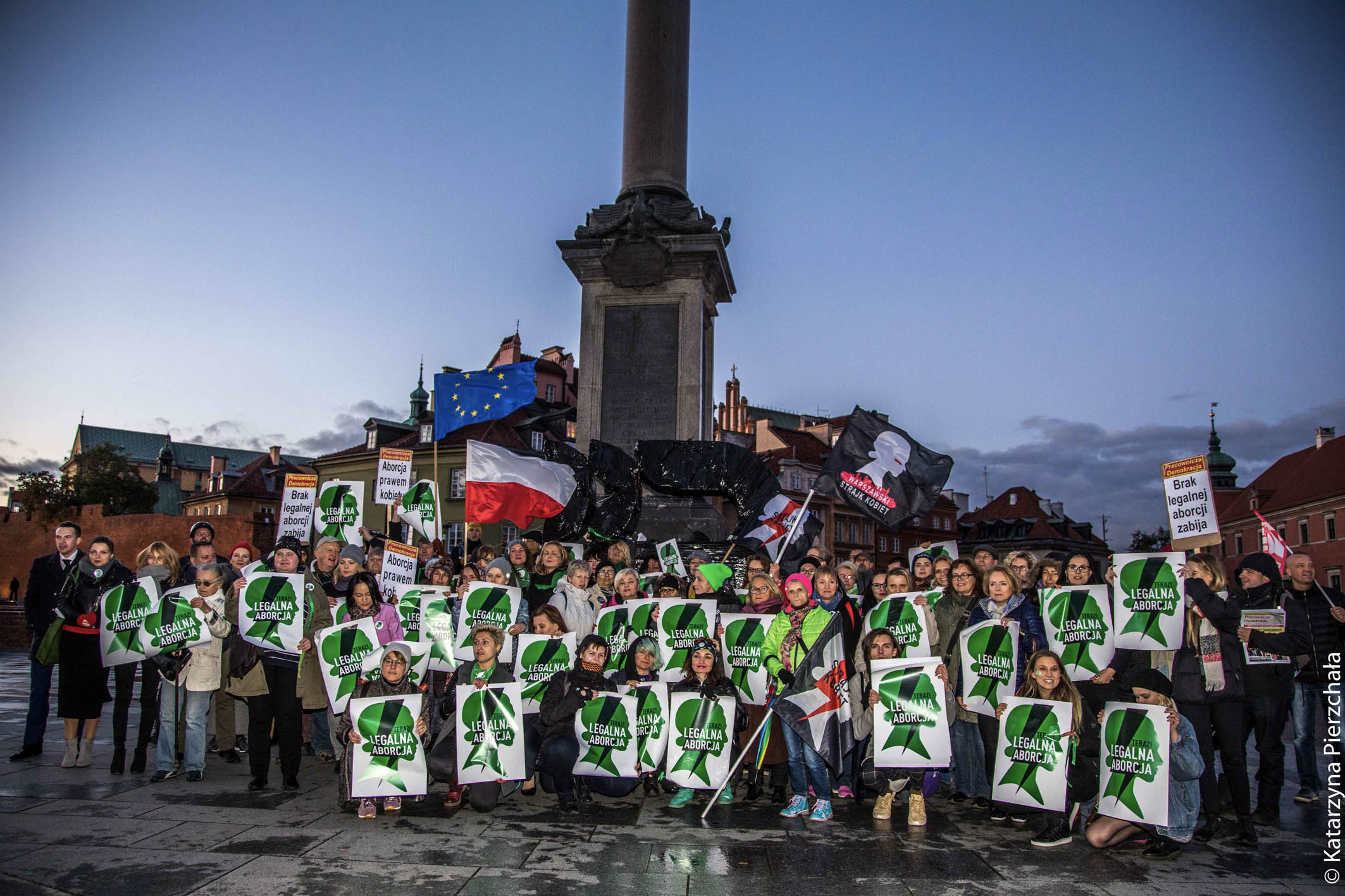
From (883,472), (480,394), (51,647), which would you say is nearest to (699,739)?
(883,472)

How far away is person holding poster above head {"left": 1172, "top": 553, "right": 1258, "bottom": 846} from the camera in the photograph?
7383mm

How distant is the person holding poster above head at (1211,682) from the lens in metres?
7.38

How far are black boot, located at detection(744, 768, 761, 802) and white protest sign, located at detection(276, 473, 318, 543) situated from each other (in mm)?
7074

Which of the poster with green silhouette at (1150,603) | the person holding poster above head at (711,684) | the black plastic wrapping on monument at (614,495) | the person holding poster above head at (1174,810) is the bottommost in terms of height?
the person holding poster above head at (1174,810)

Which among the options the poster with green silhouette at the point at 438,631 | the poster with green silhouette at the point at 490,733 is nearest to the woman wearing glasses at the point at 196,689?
the poster with green silhouette at the point at 438,631

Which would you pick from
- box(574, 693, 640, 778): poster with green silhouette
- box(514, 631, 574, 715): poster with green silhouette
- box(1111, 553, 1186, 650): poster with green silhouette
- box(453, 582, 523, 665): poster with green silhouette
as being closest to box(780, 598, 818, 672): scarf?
box(574, 693, 640, 778): poster with green silhouette

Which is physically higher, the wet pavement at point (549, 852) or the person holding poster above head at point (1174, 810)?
the person holding poster above head at point (1174, 810)

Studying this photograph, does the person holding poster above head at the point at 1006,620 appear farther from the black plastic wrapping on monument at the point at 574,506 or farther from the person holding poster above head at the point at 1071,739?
the black plastic wrapping on monument at the point at 574,506

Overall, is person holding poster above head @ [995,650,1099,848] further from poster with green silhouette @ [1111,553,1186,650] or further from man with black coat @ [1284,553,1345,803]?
man with black coat @ [1284,553,1345,803]

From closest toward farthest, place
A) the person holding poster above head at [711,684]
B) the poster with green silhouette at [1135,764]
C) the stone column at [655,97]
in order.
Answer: the poster with green silhouette at [1135,764] → the person holding poster above head at [711,684] → the stone column at [655,97]

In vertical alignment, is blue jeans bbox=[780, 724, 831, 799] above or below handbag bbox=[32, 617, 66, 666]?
below

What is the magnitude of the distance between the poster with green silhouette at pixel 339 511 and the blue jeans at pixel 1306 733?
10697mm

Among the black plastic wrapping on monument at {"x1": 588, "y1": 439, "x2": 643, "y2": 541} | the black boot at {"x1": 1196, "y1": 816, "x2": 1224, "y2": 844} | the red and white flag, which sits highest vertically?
A: the black plastic wrapping on monument at {"x1": 588, "y1": 439, "x2": 643, "y2": 541}

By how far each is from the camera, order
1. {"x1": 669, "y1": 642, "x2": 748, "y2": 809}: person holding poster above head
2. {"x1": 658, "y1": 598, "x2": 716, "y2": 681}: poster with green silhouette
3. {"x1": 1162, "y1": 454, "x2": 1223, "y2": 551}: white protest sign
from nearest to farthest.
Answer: {"x1": 669, "y1": 642, "x2": 748, "y2": 809}: person holding poster above head
{"x1": 658, "y1": 598, "x2": 716, "y2": 681}: poster with green silhouette
{"x1": 1162, "y1": 454, "x2": 1223, "y2": 551}: white protest sign
